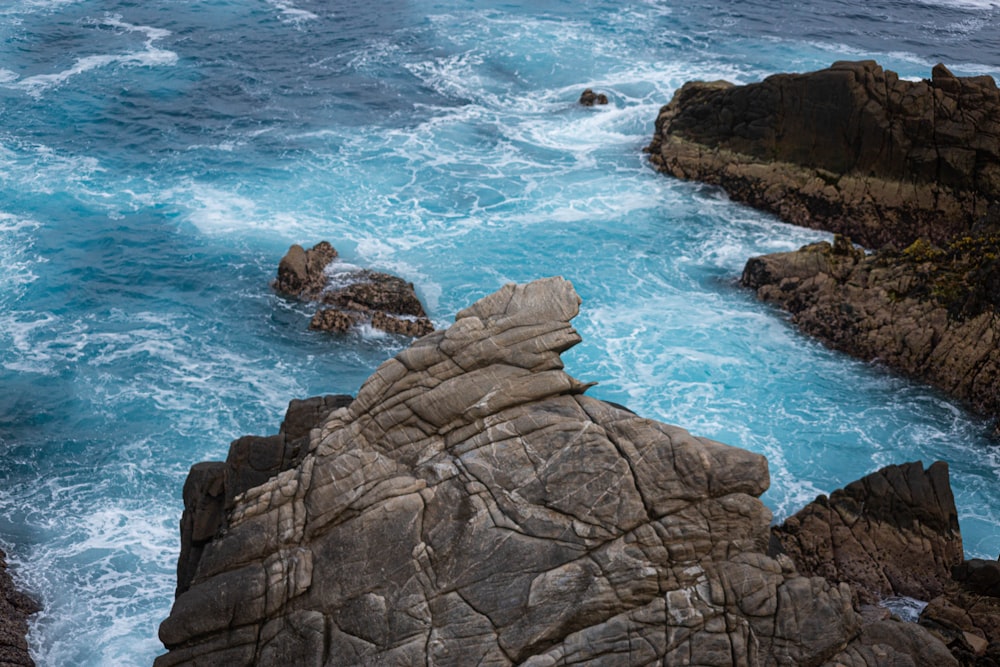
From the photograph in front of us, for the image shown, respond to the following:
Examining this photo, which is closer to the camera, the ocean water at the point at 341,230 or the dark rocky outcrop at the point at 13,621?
the dark rocky outcrop at the point at 13,621

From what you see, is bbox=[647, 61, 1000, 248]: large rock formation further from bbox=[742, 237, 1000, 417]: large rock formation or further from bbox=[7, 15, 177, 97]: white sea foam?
bbox=[7, 15, 177, 97]: white sea foam

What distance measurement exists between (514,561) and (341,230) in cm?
2711

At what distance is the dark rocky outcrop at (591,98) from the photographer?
53656 mm

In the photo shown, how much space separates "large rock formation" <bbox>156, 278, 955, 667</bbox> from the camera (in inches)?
659

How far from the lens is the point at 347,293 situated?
36.2 metres

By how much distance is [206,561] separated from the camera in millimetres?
17922

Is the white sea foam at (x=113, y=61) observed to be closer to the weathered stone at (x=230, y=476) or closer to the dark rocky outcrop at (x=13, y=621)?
the dark rocky outcrop at (x=13, y=621)

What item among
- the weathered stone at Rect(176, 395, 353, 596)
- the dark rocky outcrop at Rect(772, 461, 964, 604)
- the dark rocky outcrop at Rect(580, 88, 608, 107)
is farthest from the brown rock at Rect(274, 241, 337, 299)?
the dark rocky outcrop at Rect(580, 88, 608, 107)

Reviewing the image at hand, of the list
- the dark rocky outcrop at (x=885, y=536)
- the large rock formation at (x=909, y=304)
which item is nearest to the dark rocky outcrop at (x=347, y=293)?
the large rock formation at (x=909, y=304)

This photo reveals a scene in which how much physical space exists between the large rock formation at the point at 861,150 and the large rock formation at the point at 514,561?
86.3 feet

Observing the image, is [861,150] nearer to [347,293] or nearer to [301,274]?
[347,293]

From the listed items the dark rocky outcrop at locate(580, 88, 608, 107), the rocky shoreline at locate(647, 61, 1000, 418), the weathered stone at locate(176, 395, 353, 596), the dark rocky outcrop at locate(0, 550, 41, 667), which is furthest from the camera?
the dark rocky outcrop at locate(580, 88, 608, 107)

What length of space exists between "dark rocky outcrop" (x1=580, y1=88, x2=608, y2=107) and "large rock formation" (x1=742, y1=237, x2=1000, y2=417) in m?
19.4

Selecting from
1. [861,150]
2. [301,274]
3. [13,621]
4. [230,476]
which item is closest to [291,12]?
[301,274]
